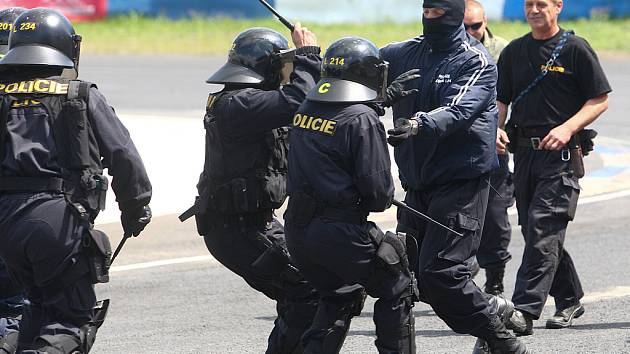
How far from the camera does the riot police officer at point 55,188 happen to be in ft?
20.1

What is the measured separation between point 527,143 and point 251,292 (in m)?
2.29

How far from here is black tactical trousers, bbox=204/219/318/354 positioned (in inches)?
272

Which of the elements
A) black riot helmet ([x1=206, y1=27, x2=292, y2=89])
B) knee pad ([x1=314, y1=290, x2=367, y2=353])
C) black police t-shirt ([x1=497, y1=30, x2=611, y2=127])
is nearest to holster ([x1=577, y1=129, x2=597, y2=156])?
black police t-shirt ([x1=497, y1=30, x2=611, y2=127])

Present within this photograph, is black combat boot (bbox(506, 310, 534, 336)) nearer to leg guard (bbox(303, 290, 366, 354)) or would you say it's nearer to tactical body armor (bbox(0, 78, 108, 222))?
leg guard (bbox(303, 290, 366, 354))

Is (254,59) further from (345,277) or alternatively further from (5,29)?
(5,29)

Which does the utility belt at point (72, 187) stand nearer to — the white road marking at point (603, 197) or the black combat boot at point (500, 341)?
the black combat boot at point (500, 341)

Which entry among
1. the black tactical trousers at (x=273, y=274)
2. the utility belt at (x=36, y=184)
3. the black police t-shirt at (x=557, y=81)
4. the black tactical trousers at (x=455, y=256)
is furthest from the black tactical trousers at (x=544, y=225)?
the utility belt at (x=36, y=184)

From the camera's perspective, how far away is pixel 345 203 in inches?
249

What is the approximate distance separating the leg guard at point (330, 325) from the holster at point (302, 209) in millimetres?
450

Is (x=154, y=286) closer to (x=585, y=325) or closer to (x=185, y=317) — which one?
(x=185, y=317)

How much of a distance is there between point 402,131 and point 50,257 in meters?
1.79

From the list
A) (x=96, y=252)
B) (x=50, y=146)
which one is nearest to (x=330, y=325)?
(x=96, y=252)

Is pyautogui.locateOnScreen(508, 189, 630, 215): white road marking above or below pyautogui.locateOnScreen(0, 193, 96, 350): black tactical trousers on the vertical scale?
below

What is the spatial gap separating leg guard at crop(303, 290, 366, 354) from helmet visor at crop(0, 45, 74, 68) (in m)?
1.72
